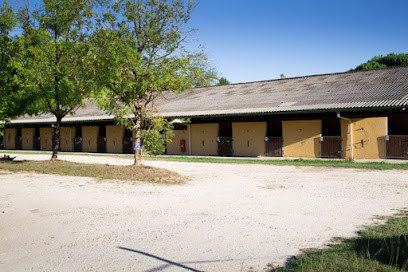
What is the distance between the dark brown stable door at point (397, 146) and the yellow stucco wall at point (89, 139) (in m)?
23.3

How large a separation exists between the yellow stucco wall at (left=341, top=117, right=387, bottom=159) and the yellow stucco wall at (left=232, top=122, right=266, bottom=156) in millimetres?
5135

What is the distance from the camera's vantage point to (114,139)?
31438 millimetres

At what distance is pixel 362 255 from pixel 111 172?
11.3 m

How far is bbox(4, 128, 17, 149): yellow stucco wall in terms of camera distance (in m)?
40.4

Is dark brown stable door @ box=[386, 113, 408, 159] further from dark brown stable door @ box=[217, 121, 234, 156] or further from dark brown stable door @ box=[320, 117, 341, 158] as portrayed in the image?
dark brown stable door @ box=[217, 121, 234, 156]

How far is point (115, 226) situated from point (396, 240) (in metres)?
4.63

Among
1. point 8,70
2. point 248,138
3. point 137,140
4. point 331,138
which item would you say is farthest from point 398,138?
point 8,70

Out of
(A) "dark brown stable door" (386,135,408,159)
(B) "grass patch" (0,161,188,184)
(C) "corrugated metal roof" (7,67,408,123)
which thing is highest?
(C) "corrugated metal roof" (7,67,408,123)

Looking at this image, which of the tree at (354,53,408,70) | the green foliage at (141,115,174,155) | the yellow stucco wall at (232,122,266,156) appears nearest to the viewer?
the green foliage at (141,115,174,155)

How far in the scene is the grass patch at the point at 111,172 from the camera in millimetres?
13148

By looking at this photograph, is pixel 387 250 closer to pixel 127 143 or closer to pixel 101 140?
pixel 127 143

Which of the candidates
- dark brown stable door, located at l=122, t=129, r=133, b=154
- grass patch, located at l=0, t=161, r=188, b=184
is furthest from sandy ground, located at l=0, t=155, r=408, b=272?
dark brown stable door, located at l=122, t=129, r=133, b=154

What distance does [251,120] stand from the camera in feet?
80.2

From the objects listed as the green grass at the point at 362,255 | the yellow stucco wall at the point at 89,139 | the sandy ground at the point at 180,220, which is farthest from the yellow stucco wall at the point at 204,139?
the green grass at the point at 362,255
